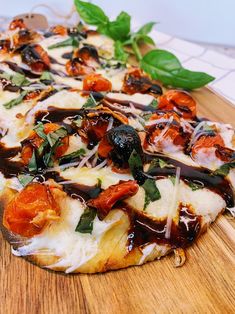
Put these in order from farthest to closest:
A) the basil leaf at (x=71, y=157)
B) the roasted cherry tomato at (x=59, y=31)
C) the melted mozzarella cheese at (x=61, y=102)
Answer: the roasted cherry tomato at (x=59, y=31), the melted mozzarella cheese at (x=61, y=102), the basil leaf at (x=71, y=157)

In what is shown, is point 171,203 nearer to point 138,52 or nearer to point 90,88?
point 90,88

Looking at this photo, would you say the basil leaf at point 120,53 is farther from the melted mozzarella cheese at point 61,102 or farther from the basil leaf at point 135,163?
the basil leaf at point 135,163

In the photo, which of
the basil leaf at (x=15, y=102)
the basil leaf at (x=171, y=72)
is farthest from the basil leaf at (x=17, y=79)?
the basil leaf at (x=171, y=72)

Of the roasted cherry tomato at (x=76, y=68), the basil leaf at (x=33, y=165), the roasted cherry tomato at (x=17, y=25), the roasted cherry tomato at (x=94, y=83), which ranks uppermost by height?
the roasted cherry tomato at (x=94, y=83)

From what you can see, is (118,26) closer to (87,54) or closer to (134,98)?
(87,54)

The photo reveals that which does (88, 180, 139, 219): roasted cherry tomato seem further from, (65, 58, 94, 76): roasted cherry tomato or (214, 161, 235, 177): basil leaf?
(65, 58, 94, 76): roasted cherry tomato
